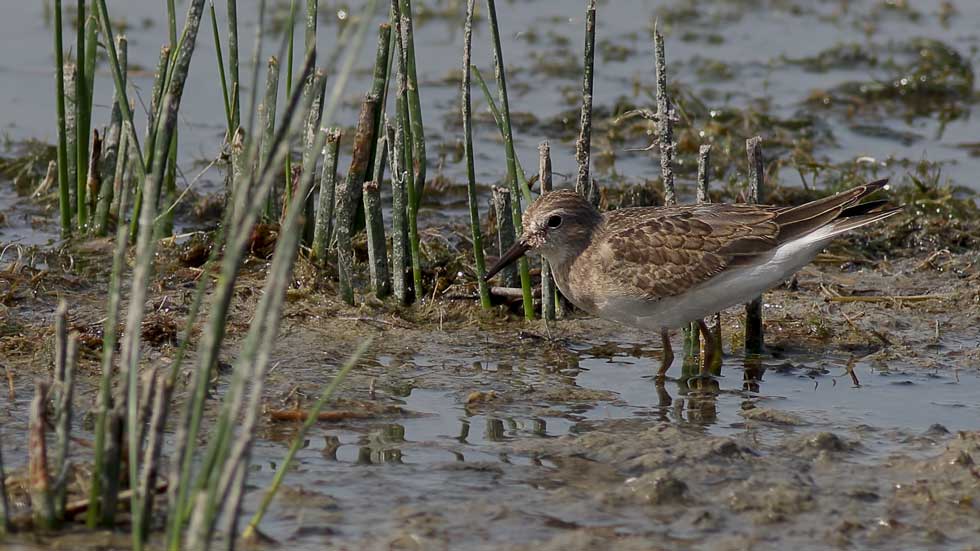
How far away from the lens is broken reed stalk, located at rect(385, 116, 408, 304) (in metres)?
7.24

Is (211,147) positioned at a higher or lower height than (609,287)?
higher

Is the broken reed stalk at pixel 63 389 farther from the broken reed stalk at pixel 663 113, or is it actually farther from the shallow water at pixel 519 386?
the broken reed stalk at pixel 663 113

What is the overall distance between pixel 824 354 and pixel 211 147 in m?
5.40

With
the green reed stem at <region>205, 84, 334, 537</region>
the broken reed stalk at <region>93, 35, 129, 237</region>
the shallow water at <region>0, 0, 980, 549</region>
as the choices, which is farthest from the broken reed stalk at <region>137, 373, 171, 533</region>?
the broken reed stalk at <region>93, 35, 129, 237</region>

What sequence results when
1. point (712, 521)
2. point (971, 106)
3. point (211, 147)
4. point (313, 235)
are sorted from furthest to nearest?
point (971, 106) < point (211, 147) < point (313, 235) < point (712, 521)

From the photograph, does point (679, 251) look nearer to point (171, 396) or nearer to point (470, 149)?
point (470, 149)

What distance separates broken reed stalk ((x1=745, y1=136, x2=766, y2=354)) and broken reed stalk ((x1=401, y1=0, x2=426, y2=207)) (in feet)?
5.62

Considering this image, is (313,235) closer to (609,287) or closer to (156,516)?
(609,287)

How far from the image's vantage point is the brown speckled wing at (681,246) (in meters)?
Result: 6.95

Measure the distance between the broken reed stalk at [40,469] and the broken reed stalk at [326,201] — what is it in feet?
10.0

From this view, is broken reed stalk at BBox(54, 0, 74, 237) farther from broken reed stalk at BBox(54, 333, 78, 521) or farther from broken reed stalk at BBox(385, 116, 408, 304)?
broken reed stalk at BBox(54, 333, 78, 521)

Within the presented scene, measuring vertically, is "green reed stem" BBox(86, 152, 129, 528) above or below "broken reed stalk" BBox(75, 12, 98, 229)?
below

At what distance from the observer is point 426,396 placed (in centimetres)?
662

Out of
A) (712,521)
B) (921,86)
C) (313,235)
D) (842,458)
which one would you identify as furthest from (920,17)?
(712,521)
